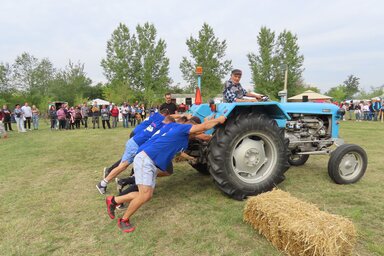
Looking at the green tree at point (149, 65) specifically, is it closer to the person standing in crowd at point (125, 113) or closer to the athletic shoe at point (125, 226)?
the person standing in crowd at point (125, 113)

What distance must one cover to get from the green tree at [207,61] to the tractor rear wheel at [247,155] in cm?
2663

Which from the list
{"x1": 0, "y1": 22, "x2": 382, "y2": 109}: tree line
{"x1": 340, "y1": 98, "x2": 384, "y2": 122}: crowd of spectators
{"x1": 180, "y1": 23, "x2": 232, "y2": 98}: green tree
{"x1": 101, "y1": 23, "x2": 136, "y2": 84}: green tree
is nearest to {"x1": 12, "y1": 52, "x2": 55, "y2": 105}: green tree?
{"x1": 0, "y1": 22, "x2": 382, "y2": 109}: tree line

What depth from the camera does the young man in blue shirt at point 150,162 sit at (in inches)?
122

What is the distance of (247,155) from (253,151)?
11cm

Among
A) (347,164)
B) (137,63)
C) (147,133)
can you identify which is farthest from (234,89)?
(137,63)

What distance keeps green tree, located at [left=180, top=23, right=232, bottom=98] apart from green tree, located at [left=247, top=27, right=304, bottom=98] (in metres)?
4.67

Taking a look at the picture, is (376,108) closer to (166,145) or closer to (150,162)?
(166,145)

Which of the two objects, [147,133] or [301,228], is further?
[147,133]

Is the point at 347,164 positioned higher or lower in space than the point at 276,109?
lower

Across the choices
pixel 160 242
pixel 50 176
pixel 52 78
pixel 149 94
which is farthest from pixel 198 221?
pixel 52 78

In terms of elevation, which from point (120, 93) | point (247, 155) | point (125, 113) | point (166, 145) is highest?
point (120, 93)

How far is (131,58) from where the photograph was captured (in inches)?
1462

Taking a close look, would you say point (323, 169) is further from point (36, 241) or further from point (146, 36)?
point (146, 36)

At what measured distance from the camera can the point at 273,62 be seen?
33094mm
